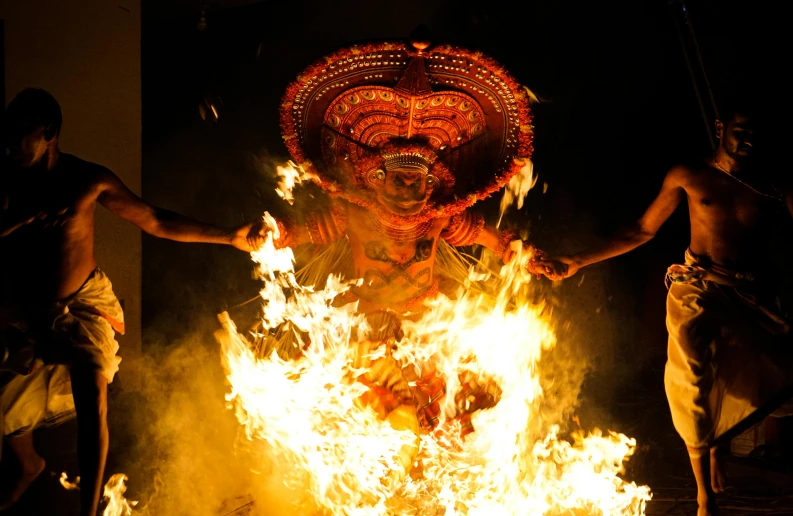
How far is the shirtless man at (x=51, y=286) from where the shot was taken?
372 centimetres

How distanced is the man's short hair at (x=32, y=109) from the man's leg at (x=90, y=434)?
1.31 meters

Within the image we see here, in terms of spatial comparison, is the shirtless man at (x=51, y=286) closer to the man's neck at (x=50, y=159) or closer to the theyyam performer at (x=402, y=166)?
the man's neck at (x=50, y=159)

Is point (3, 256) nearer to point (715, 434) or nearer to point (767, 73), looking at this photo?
point (715, 434)

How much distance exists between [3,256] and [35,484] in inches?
61.5

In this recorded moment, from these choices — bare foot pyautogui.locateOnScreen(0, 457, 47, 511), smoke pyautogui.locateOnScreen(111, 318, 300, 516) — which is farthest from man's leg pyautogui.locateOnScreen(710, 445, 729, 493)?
bare foot pyautogui.locateOnScreen(0, 457, 47, 511)

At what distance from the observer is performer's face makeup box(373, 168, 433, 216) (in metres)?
4.23

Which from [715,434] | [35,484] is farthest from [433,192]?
[35,484]

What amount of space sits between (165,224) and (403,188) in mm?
1406

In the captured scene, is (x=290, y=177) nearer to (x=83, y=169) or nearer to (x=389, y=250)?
(x=389, y=250)

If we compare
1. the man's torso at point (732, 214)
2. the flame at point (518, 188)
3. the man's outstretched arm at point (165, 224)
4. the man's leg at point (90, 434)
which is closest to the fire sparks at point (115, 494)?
the man's leg at point (90, 434)

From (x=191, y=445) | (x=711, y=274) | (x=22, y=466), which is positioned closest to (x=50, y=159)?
(x=22, y=466)

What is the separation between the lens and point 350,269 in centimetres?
463

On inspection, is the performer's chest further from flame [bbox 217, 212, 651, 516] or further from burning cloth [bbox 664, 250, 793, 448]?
burning cloth [bbox 664, 250, 793, 448]

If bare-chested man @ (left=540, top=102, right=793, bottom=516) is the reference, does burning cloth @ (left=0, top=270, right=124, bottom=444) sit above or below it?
below
